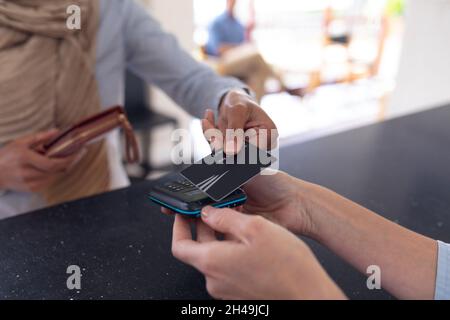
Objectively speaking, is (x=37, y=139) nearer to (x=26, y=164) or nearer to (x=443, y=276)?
(x=26, y=164)

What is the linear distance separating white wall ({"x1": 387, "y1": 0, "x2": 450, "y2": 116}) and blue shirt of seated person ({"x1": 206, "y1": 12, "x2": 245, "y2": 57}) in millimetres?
1177

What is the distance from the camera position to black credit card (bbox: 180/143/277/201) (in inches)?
19.3

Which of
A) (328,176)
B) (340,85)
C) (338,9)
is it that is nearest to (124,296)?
(328,176)

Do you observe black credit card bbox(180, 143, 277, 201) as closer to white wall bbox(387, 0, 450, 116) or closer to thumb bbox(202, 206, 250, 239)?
thumb bbox(202, 206, 250, 239)

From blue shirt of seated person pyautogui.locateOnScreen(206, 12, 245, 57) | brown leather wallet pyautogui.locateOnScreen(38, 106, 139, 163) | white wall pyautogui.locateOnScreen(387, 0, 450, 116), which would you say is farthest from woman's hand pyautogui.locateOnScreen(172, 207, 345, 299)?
blue shirt of seated person pyautogui.locateOnScreen(206, 12, 245, 57)

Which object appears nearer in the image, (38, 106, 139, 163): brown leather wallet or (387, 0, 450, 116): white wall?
(38, 106, 139, 163): brown leather wallet

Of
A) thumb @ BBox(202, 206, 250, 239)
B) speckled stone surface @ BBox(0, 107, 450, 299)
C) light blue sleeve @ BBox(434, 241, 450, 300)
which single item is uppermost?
thumb @ BBox(202, 206, 250, 239)

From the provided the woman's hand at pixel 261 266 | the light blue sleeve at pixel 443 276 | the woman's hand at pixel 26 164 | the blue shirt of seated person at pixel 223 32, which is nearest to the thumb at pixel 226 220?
the woman's hand at pixel 261 266

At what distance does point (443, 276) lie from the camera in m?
0.49

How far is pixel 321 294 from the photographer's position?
38cm

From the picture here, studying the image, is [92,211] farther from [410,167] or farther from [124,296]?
[410,167]

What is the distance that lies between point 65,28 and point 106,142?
0.80 ft

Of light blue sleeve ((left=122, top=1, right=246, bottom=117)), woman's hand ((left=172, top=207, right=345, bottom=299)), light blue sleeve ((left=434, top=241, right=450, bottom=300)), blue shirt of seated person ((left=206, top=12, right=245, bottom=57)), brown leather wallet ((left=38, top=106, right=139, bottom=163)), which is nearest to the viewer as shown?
woman's hand ((left=172, top=207, right=345, bottom=299))

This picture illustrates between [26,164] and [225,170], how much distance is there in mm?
428
